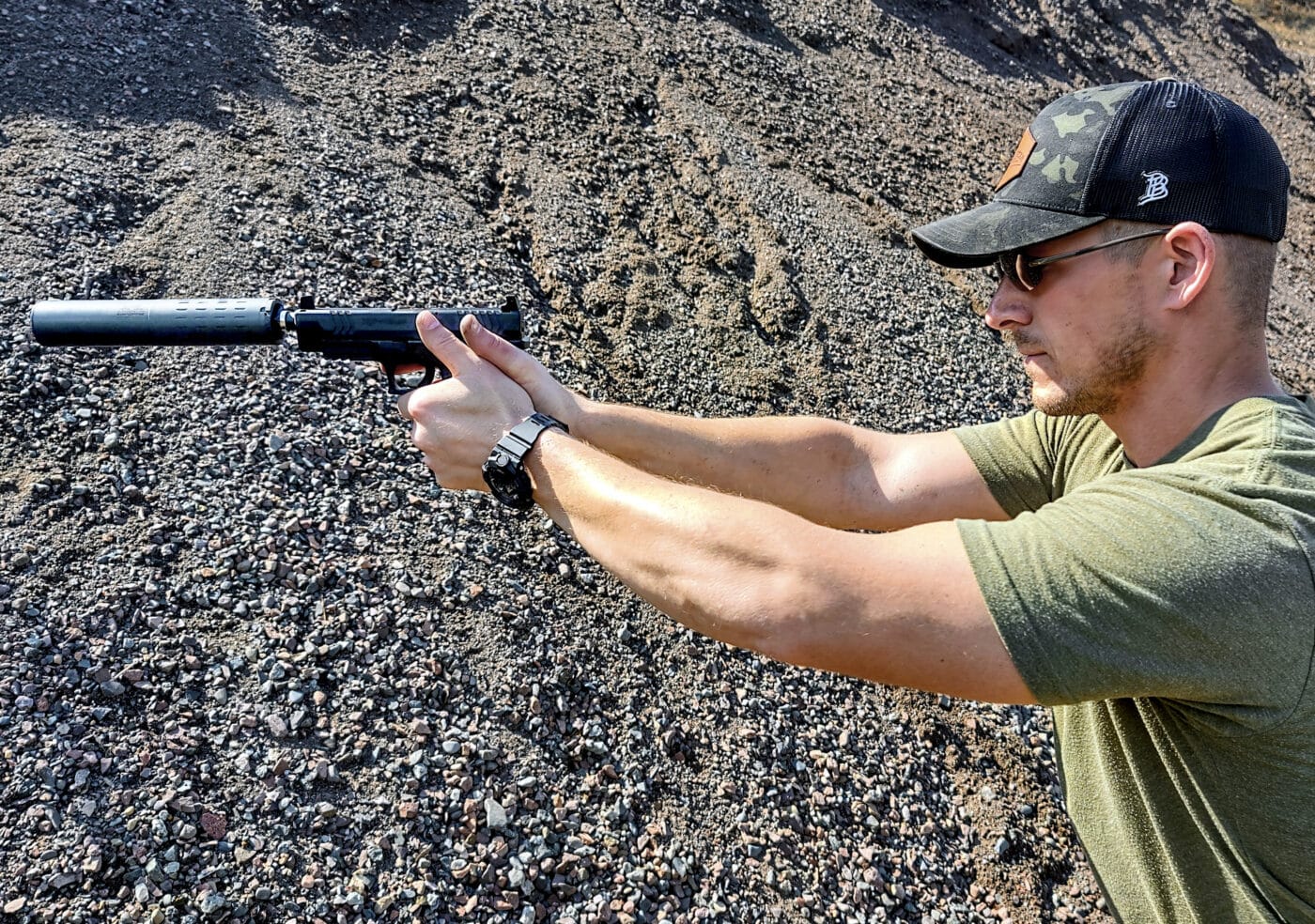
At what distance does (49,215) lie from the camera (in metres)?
4.66

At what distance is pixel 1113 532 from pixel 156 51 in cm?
662

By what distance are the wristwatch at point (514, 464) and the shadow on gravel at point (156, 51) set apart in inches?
179

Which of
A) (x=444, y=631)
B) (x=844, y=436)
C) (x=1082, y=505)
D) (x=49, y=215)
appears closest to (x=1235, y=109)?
(x=1082, y=505)

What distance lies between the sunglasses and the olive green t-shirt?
0.50 m

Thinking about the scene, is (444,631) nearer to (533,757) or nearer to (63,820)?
(533,757)

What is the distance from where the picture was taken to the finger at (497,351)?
261cm

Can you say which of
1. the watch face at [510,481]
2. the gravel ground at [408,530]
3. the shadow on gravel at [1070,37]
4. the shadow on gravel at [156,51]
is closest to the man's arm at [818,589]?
the watch face at [510,481]

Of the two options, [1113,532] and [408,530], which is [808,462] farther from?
[408,530]

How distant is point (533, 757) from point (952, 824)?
1844 mm

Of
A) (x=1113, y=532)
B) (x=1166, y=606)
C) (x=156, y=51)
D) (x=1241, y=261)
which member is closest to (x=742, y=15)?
(x=156, y=51)

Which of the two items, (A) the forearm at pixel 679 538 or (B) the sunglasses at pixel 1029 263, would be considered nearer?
(A) the forearm at pixel 679 538

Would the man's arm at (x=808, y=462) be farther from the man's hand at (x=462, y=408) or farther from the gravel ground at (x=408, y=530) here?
the gravel ground at (x=408, y=530)

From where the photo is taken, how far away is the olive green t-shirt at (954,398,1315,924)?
1.70m

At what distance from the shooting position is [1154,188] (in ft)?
6.95
